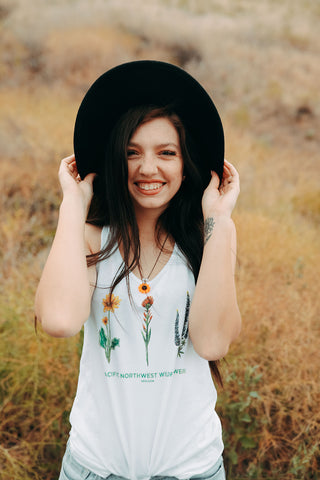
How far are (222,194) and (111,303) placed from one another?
0.64 m

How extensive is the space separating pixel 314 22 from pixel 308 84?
290 inches

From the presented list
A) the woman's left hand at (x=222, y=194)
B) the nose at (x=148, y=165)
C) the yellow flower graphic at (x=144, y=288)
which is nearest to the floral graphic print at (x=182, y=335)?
the yellow flower graphic at (x=144, y=288)

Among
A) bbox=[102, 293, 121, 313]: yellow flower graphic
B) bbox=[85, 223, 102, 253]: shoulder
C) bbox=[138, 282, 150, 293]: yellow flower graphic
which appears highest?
bbox=[85, 223, 102, 253]: shoulder

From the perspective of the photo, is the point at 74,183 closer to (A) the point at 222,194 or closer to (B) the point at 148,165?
(B) the point at 148,165

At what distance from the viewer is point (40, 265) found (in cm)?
318

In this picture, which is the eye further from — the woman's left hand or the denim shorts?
the denim shorts

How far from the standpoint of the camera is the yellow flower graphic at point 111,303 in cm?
132

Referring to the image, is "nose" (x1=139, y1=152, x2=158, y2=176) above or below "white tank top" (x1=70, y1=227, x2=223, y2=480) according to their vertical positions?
above

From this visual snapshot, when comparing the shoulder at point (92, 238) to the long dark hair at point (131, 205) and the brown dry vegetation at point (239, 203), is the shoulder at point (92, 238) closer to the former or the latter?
the long dark hair at point (131, 205)

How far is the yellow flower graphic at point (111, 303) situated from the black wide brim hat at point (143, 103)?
21.1 inches

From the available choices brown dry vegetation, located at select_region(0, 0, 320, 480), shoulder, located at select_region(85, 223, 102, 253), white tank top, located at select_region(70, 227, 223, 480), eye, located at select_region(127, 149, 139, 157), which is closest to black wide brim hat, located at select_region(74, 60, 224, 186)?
eye, located at select_region(127, 149, 139, 157)

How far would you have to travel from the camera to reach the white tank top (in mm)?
1305

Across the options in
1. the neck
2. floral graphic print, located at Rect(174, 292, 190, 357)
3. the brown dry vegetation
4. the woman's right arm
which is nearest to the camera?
the woman's right arm

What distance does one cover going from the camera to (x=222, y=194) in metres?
1.62
